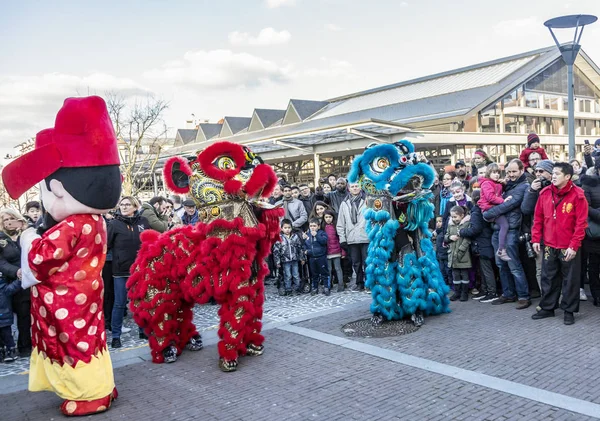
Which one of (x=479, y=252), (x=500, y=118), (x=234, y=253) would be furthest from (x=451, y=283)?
(x=500, y=118)

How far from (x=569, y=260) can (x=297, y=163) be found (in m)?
22.9

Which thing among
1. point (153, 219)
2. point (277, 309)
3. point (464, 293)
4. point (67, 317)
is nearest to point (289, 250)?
point (277, 309)

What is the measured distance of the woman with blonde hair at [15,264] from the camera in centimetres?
644

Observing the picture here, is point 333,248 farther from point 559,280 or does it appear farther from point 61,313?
point 61,313

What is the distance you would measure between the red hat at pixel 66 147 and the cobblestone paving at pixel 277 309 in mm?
3019

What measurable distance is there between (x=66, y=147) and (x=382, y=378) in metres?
3.70

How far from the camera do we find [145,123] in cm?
3125

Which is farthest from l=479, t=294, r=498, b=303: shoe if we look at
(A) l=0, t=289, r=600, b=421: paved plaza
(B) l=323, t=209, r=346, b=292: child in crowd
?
(B) l=323, t=209, r=346, b=292: child in crowd

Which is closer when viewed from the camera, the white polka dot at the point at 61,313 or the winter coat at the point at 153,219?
the white polka dot at the point at 61,313

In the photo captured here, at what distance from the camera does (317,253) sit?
9453 mm

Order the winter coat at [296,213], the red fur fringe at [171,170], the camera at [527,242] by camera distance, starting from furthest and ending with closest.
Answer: the winter coat at [296,213], the camera at [527,242], the red fur fringe at [171,170]

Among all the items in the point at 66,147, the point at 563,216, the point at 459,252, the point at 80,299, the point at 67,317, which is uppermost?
the point at 66,147

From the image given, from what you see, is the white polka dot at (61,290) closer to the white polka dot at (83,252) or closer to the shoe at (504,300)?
the white polka dot at (83,252)

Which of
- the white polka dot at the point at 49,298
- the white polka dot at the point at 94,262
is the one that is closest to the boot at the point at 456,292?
the white polka dot at the point at 94,262
